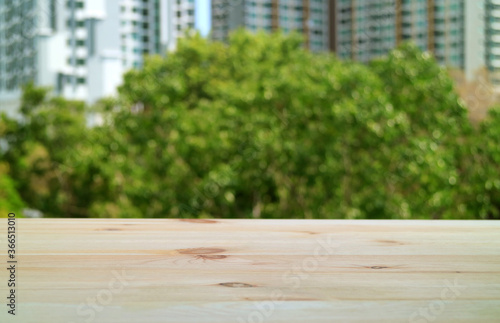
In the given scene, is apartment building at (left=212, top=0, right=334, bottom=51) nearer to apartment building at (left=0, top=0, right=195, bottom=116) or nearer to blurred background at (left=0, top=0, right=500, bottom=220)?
apartment building at (left=0, top=0, right=195, bottom=116)

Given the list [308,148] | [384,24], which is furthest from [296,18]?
[308,148]

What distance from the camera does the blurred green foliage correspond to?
934 centimetres

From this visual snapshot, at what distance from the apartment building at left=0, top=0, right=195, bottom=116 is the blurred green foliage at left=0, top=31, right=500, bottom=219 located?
73.8ft

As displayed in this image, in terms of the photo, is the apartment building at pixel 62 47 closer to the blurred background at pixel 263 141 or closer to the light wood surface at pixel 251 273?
the blurred background at pixel 263 141

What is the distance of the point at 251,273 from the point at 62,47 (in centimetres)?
3680

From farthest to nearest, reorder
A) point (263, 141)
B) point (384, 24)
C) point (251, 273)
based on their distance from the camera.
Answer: point (384, 24) → point (263, 141) → point (251, 273)

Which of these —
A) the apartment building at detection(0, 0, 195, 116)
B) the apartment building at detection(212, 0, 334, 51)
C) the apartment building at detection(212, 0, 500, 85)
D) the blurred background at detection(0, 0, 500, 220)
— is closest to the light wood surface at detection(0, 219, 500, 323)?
the blurred background at detection(0, 0, 500, 220)

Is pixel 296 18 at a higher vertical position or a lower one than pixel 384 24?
higher

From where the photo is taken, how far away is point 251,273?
1.17 metres

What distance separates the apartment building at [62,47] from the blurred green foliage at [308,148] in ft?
73.8

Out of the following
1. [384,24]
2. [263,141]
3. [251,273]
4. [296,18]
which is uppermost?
[296,18]

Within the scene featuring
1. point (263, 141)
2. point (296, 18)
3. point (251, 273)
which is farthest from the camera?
point (296, 18)

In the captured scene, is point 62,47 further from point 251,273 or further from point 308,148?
point 251,273

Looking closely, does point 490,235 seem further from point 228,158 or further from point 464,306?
point 228,158
